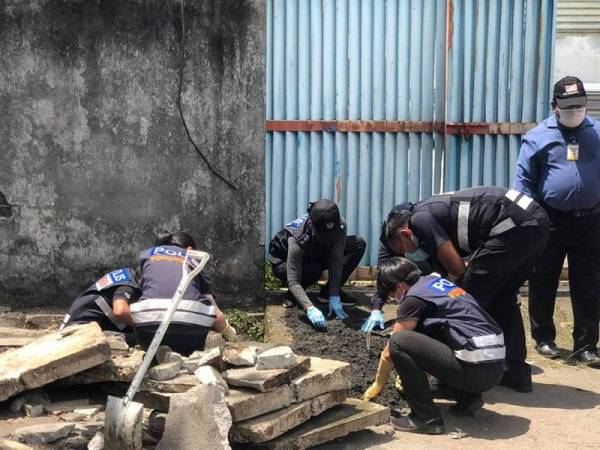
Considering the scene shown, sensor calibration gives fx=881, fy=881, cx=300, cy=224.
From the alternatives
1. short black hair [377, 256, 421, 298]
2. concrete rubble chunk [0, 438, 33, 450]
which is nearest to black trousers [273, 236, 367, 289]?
short black hair [377, 256, 421, 298]

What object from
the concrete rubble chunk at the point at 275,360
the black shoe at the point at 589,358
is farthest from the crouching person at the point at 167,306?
the black shoe at the point at 589,358

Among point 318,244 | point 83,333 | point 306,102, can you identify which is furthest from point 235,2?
point 83,333

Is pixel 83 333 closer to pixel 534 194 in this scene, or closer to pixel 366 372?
pixel 366 372

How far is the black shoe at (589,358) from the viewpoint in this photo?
20.4 ft

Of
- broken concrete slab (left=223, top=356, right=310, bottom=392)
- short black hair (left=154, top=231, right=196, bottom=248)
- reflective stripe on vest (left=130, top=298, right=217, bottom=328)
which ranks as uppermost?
short black hair (left=154, top=231, right=196, bottom=248)

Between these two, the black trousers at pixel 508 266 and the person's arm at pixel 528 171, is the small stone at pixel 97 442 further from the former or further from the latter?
the person's arm at pixel 528 171

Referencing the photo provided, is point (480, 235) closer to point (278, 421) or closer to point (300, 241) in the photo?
point (300, 241)

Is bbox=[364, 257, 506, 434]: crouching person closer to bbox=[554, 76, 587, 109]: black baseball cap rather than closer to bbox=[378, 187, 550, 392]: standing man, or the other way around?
bbox=[378, 187, 550, 392]: standing man

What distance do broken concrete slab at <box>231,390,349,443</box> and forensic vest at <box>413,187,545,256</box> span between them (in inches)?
57.4

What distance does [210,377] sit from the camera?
453 cm

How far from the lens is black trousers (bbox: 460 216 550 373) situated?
218 inches

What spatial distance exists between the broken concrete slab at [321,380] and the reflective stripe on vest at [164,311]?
2.41ft

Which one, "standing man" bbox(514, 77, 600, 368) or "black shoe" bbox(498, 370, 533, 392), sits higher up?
"standing man" bbox(514, 77, 600, 368)

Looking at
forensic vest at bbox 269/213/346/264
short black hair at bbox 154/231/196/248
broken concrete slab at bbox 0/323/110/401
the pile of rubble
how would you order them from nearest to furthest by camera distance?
the pile of rubble < broken concrete slab at bbox 0/323/110/401 < short black hair at bbox 154/231/196/248 < forensic vest at bbox 269/213/346/264
